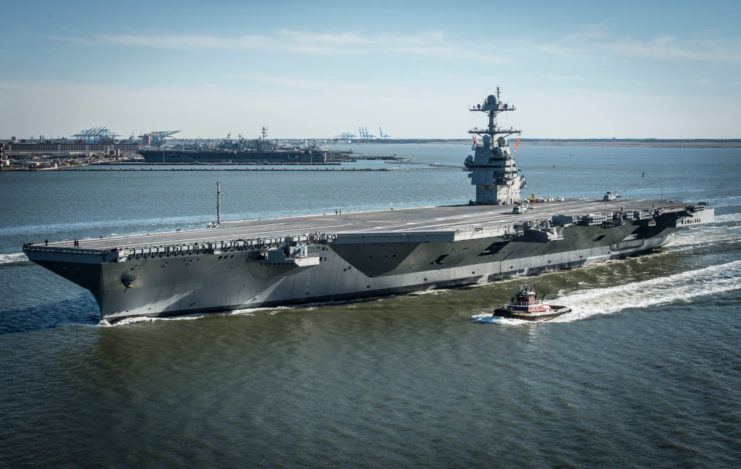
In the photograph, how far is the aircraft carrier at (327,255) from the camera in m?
22.2

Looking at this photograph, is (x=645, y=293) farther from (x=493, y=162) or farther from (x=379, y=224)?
(x=493, y=162)

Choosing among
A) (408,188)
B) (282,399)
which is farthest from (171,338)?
(408,188)

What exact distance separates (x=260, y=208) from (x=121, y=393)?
35.3m

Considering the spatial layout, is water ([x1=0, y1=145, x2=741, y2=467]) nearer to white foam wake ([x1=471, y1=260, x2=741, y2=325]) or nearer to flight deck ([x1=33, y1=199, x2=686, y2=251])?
white foam wake ([x1=471, y1=260, x2=741, y2=325])

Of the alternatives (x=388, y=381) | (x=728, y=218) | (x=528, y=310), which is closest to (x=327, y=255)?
(x=528, y=310)

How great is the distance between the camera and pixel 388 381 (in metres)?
18.0

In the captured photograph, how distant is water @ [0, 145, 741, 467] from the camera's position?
559 inches

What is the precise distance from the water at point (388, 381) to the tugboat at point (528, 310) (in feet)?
1.63

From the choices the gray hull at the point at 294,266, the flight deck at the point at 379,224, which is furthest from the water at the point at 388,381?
the flight deck at the point at 379,224

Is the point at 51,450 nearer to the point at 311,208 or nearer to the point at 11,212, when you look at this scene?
the point at 311,208

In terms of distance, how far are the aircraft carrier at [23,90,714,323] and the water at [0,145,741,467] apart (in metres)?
0.73

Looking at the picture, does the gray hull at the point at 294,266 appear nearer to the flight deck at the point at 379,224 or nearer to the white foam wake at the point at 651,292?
the flight deck at the point at 379,224

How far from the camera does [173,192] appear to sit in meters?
69.6

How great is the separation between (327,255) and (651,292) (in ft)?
43.2
